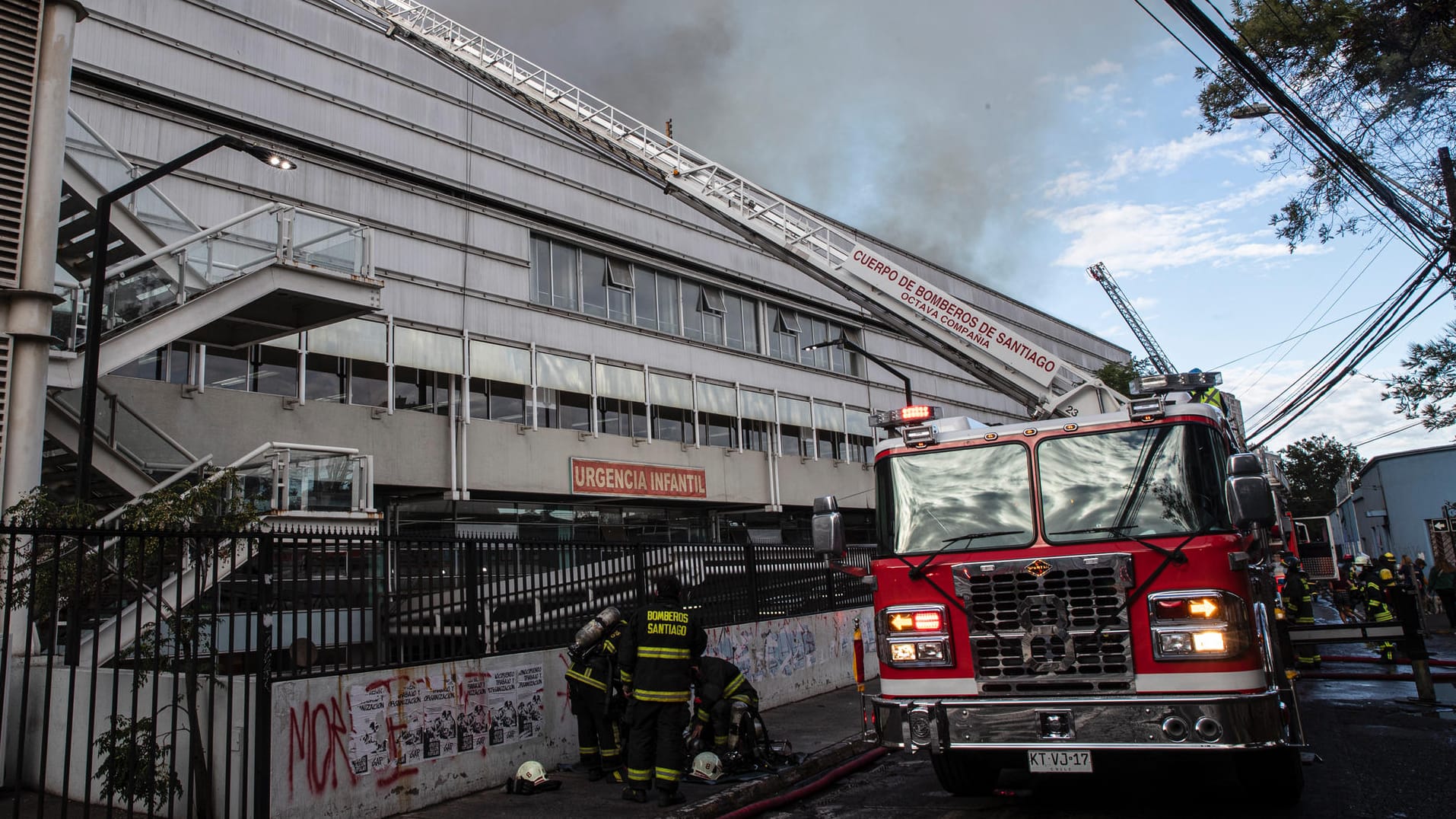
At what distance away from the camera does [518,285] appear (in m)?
25.5

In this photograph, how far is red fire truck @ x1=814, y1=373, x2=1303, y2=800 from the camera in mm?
5855

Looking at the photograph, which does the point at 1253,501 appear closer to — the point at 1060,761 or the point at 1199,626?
the point at 1199,626

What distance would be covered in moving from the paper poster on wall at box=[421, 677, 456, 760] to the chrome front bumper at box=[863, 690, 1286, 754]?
12.1ft

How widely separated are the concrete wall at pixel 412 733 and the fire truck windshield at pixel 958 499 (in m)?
3.83

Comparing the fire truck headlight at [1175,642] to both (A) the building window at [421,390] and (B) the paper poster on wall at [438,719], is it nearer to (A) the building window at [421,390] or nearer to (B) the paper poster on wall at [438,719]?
(B) the paper poster on wall at [438,719]

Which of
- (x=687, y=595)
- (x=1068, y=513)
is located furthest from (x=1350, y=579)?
(x=1068, y=513)

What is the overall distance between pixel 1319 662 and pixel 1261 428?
3957 mm

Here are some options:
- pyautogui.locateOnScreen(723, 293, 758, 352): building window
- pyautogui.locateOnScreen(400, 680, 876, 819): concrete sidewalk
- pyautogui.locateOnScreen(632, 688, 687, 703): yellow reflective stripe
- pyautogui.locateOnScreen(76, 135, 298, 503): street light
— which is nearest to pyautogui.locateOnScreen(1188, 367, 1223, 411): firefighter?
pyautogui.locateOnScreen(400, 680, 876, 819): concrete sidewalk

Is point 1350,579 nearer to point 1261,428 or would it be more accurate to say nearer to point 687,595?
point 1261,428

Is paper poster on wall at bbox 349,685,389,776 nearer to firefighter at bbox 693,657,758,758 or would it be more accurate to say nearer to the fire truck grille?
firefighter at bbox 693,657,758,758

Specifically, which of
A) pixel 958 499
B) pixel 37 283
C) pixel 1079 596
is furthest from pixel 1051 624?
pixel 37 283

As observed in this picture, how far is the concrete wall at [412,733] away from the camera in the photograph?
6.73 m

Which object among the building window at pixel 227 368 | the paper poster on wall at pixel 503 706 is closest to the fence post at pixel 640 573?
the paper poster on wall at pixel 503 706

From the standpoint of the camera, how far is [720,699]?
27.4 feet
